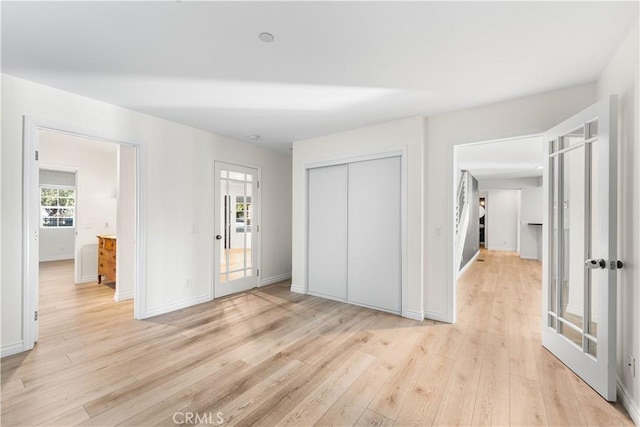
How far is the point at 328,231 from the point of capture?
418 cm

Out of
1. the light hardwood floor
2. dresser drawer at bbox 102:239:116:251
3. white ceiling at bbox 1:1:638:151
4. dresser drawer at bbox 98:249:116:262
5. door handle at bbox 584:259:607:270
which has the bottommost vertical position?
the light hardwood floor

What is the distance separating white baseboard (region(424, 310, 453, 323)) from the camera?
317cm

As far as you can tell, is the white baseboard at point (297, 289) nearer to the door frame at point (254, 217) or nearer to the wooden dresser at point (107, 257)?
the door frame at point (254, 217)

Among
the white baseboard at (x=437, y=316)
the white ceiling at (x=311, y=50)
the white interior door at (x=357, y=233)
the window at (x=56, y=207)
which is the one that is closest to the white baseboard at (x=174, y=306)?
the white interior door at (x=357, y=233)

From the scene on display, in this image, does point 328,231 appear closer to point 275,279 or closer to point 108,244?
point 275,279

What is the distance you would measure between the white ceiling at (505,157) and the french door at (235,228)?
11.0ft

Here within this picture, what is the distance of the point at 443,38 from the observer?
1.84 metres

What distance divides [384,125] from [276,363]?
9.94 ft

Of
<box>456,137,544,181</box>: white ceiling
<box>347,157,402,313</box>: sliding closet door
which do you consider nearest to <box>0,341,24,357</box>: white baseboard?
<box>347,157,402,313</box>: sliding closet door

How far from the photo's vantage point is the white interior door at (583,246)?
6.06 feet

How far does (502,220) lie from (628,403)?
28.9 ft

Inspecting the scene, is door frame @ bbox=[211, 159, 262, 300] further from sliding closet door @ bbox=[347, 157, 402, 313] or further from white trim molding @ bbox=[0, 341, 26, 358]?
white trim molding @ bbox=[0, 341, 26, 358]

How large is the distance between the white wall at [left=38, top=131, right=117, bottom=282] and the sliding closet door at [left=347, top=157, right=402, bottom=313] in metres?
4.80

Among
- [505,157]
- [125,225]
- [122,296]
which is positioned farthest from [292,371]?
[505,157]
